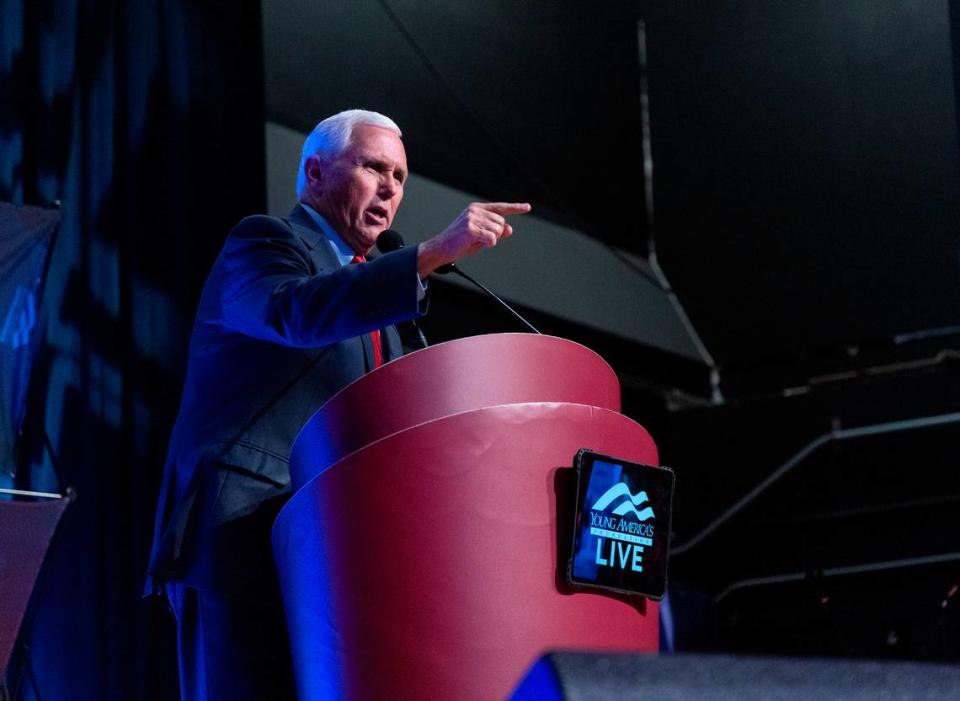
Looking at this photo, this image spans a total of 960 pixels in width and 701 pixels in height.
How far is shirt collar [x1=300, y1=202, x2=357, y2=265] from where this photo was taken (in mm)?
1817

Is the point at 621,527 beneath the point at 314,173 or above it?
beneath

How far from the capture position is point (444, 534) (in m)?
1.27

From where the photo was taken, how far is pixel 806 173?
14.3 ft

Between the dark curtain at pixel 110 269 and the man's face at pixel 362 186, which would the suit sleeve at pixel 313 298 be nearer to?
the man's face at pixel 362 186

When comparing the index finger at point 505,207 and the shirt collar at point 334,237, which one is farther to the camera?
the shirt collar at point 334,237

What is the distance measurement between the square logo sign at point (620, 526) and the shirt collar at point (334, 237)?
607 millimetres

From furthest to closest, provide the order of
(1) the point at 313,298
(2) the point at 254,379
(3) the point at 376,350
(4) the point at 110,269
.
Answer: (4) the point at 110,269 → (3) the point at 376,350 → (2) the point at 254,379 → (1) the point at 313,298

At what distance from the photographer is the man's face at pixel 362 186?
1846mm

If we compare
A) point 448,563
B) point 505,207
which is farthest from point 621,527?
point 505,207

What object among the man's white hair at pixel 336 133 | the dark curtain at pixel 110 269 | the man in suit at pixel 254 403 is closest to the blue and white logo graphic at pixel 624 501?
the man in suit at pixel 254 403

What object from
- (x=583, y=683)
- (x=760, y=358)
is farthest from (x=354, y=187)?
(x=760, y=358)

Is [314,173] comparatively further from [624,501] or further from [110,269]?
[110,269]

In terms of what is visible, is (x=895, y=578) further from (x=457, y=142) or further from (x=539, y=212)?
(x=457, y=142)

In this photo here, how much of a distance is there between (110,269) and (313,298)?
5.68ft
